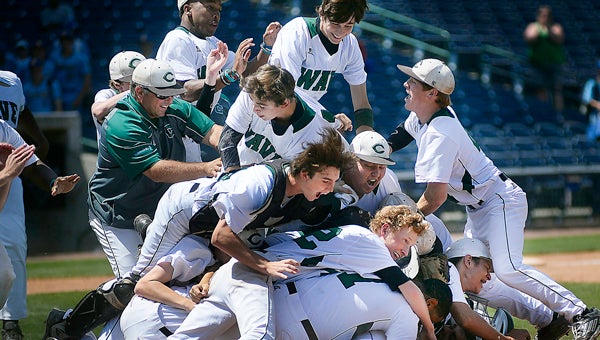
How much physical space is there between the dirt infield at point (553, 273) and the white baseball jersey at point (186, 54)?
3321 mm

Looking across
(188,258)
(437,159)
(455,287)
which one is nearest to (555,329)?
(455,287)

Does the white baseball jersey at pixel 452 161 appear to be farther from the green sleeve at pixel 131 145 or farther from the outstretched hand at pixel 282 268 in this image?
the green sleeve at pixel 131 145

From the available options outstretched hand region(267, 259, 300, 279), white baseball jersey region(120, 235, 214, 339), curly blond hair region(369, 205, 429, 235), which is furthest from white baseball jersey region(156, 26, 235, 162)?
outstretched hand region(267, 259, 300, 279)

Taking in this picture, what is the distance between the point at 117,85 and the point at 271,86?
1731 millimetres

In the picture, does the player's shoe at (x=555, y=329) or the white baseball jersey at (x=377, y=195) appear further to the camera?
the player's shoe at (x=555, y=329)

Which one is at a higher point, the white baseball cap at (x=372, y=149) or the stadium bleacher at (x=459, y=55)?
the white baseball cap at (x=372, y=149)

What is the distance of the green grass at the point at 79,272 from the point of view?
779 cm

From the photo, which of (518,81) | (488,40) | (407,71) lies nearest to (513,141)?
(518,81)

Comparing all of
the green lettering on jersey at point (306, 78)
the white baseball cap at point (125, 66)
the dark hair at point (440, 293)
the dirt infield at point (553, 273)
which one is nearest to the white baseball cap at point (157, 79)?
the white baseball cap at point (125, 66)

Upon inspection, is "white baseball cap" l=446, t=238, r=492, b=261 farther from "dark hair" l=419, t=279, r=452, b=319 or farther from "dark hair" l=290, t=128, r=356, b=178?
"dark hair" l=290, t=128, r=356, b=178

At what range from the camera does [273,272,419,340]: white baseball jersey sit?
515cm

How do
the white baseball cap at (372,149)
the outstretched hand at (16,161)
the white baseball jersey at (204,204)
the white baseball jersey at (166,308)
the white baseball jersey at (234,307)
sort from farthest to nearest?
the white baseball cap at (372,149) < the outstretched hand at (16,161) < the white baseball jersey at (166,308) < the white baseball jersey at (204,204) < the white baseball jersey at (234,307)

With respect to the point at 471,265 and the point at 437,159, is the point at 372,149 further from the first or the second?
the point at 471,265

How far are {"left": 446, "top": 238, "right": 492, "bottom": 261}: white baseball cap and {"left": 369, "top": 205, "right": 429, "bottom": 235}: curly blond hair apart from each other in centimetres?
84
